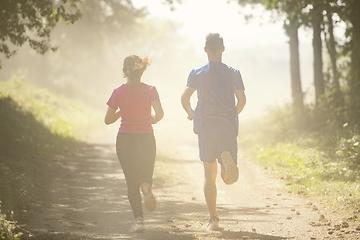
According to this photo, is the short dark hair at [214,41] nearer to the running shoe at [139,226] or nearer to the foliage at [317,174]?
the running shoe at [139,226]

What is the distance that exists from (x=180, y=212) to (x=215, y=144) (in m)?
2.15

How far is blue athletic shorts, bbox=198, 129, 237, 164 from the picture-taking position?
5695mm

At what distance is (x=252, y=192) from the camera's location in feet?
30.3

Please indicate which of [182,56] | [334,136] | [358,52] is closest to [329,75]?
[358,52]

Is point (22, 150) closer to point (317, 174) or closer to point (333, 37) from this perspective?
point (317, 174)

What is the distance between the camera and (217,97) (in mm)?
5738

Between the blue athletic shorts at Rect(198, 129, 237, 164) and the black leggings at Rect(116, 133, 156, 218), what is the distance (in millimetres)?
688

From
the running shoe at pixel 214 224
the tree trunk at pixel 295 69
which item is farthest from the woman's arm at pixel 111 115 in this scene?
the tree trunk at pixel 295 69

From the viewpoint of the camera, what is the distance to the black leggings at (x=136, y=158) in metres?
5.86

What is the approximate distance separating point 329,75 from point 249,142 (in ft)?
12.0

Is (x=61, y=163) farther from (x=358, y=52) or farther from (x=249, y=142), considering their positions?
(x=358, y=52)

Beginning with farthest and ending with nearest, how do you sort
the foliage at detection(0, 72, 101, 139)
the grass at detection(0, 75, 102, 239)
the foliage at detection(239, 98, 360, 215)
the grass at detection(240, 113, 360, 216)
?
1. the foliage at detection(0, 72, 101, 139)
2. the foliage at detection(239, 98, 360, 215)
3. the grass at detection(240, 113, 360, 216)
4. the grass at detection(0, 75, 102, 239)

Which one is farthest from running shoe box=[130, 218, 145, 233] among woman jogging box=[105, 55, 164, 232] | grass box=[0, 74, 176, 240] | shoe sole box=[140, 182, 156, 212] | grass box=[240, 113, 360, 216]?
grass box=[240, 113, 360, 216]

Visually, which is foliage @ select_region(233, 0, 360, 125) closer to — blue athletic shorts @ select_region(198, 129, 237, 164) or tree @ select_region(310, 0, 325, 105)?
tree @ select_region(310, 0, 325, 105)
